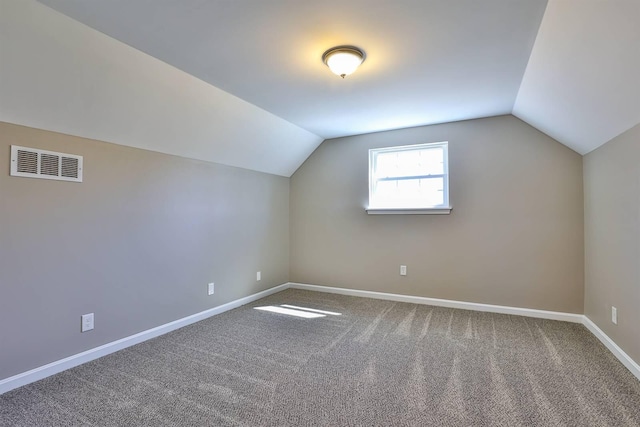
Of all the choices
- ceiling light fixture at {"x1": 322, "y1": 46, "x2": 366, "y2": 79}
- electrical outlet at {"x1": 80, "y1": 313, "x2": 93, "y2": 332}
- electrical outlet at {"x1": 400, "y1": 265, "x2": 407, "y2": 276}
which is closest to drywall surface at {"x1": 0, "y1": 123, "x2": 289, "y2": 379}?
electrical outlet at {"x1": 80, "y1": 313, "x2": 93, "y2": 332}

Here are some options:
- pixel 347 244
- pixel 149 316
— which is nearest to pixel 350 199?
pixel 347 244

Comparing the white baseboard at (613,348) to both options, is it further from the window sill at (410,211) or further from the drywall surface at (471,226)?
the window sill at (410,211)

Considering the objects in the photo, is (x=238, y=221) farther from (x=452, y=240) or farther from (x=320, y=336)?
(x=452, y=240)

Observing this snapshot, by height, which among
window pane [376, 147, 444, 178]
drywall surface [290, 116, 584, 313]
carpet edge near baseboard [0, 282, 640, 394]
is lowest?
carpet edge near baseboard [0, 282, 640, 394]

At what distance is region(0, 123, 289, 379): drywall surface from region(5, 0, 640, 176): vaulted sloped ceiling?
0.29 m

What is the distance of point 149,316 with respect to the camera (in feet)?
9.46

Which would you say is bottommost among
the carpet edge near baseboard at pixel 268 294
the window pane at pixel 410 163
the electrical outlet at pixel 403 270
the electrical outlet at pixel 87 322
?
the carpet edge near baseboard at pixel 268 294

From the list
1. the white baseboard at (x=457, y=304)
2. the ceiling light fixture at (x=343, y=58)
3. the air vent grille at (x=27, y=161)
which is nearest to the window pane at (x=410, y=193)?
the white baseboard at (x=457, y=304)

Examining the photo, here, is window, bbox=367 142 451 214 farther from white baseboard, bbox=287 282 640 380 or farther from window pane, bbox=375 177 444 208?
white baseboard, bbox=287 282 640 380

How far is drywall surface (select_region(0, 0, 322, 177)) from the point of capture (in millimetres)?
1771

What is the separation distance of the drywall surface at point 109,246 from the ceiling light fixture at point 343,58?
1.92 meters

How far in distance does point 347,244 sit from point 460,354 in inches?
85.6

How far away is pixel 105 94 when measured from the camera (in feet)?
7.43

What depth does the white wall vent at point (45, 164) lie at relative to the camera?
2.06 metres
